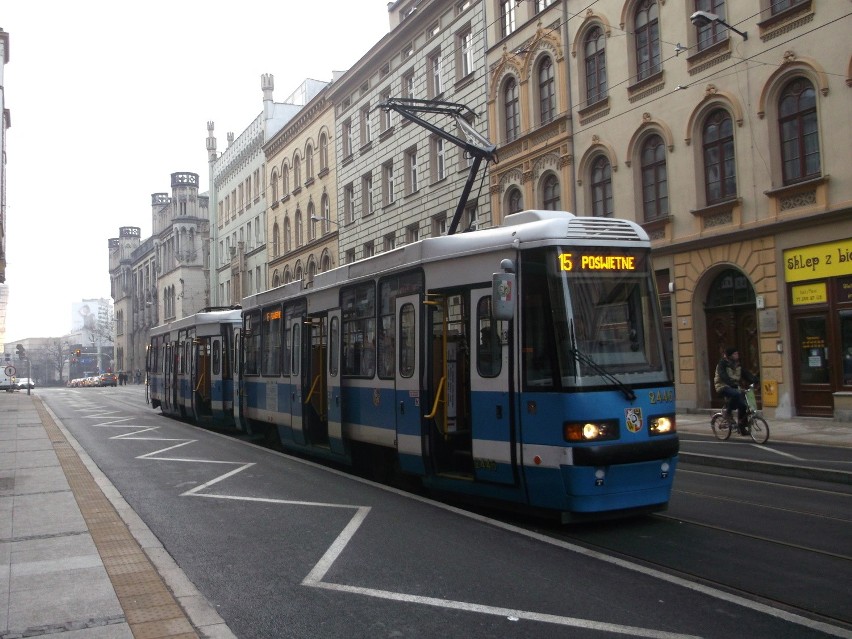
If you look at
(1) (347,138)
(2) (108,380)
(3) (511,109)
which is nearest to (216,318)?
(3) (511,109)

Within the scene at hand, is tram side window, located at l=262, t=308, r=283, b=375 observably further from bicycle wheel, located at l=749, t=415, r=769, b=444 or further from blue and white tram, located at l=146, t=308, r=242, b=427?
bicycle wheel, located at l=749, t=415, r=769, b=444

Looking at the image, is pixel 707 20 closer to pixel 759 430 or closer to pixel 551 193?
pixel 551 193

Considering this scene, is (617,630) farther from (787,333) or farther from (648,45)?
(648,45)

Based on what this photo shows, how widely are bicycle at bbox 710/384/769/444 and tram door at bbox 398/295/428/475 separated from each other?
855 centimetres

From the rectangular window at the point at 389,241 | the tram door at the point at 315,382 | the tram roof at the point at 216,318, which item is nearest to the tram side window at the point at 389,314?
the tram door at the point at 315,382

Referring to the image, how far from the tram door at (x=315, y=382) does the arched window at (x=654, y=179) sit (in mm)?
13573

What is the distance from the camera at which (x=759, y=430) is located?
54.3 ft

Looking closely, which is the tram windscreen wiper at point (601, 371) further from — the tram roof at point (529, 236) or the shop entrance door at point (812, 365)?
the shop entrance door at point (812, 365)

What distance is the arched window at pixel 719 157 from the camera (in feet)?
73.7

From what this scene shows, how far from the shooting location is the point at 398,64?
3931 cm

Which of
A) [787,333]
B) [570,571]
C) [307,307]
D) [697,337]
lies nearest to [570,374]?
[570,571]

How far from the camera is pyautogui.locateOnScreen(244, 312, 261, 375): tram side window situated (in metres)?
17.4

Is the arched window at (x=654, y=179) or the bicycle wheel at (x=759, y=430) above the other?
the arched window at (x=654, y=179)

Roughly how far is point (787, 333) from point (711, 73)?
7.03 m
